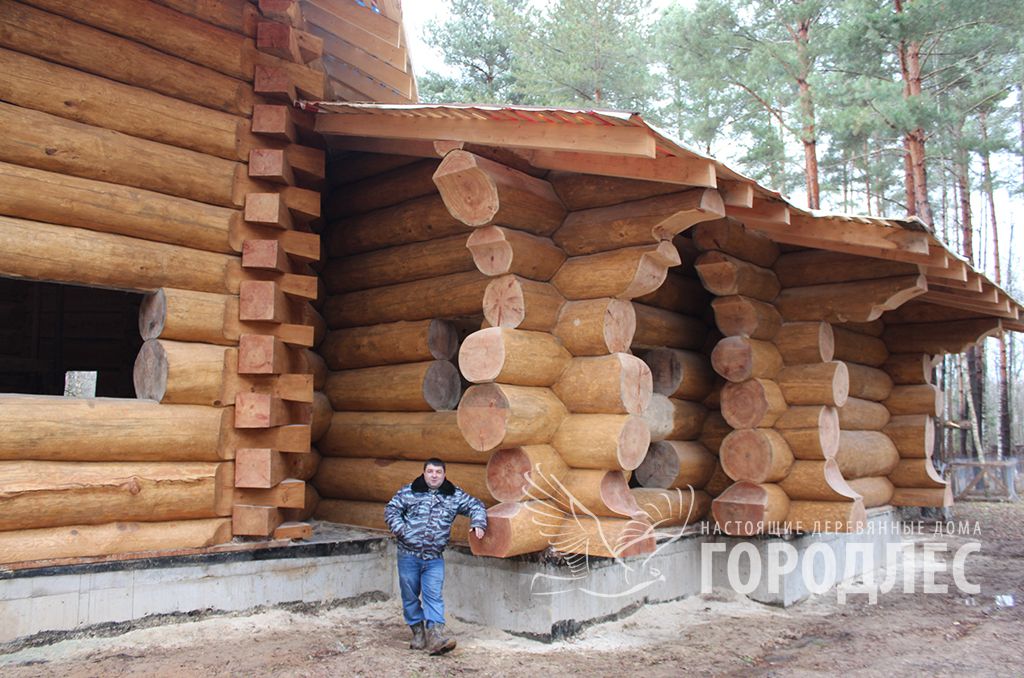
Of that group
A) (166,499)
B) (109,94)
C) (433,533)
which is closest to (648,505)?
(433,533)

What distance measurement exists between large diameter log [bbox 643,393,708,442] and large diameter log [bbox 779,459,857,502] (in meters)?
1.01

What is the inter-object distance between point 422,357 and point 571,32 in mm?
15132

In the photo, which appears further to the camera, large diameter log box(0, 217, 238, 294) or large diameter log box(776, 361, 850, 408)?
large diameter log box(776, 361, 850, 408)

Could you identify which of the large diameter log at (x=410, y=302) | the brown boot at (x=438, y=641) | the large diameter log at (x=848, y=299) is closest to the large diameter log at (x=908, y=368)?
the large diameter log at (x=848, y=299)

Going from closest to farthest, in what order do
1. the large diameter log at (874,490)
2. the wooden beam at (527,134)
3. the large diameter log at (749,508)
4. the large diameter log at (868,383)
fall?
1. the wooden beam at (527,134)
2. the large diameter log at (749,508)
3. the large diameter log at (874,490)
4. the large diameter log at (868,383)

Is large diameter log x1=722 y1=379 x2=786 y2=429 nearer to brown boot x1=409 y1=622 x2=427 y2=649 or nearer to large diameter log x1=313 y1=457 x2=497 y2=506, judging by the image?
large diameter log x1=313 y1=457 x2=497 y2=506

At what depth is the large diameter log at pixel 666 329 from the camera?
762 centimetres

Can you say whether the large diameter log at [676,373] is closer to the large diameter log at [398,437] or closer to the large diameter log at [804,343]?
the large diameter log at [804,343]

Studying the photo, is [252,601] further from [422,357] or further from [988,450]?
[988,450]

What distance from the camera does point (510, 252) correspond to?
5.78 metres


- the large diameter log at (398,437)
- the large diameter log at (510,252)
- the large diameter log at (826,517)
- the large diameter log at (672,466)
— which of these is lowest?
the large diameter log at (826,517)

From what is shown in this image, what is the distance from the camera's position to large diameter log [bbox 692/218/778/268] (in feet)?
24.3

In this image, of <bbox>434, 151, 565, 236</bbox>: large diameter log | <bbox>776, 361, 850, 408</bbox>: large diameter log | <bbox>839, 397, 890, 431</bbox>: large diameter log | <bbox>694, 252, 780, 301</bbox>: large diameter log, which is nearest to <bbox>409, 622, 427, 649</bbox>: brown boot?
<bbox>434, 151, 565, 236</bbox>: large diameter log

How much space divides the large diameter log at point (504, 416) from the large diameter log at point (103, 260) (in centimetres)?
237
